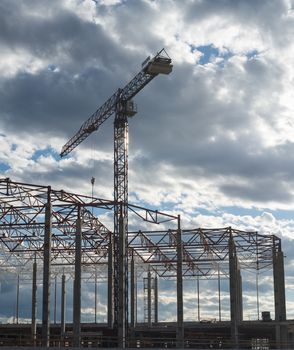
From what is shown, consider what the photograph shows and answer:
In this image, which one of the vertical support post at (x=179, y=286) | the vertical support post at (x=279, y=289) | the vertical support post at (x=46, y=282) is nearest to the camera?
the vertical support post at (x=46, y=282)

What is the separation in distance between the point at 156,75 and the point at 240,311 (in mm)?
30820

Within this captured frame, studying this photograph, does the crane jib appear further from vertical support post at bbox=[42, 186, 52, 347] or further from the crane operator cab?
vertical support post at bbox=[42, 186, 52, 347]

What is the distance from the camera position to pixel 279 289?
67.8 meters

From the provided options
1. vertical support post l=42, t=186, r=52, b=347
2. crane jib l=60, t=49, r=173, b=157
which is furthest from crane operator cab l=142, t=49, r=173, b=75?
vertical support post l=42, t=186, r=52, b=347

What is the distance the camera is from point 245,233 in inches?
2532

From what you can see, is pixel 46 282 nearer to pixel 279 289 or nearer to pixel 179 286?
pixel 179 286

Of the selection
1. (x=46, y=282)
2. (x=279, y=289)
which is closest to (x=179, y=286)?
(x=279, y=289)

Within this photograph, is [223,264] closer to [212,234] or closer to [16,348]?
[212,234]

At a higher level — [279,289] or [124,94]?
[124,94]

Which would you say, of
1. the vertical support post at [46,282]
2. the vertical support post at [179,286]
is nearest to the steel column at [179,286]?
the vertical support post at [179,286]

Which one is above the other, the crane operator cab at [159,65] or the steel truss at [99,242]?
the crane operator cab at [159,65]

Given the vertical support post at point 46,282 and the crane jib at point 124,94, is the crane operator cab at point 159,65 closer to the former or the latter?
the crane jib at point 124,94

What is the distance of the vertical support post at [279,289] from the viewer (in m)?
67.2

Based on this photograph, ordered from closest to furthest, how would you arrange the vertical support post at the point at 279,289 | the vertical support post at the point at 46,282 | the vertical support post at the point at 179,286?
1. the vertical support post at the point at 46,282
2. the vertical support post at the point at 179,286
3. the vertical support post at the point at 279,289
